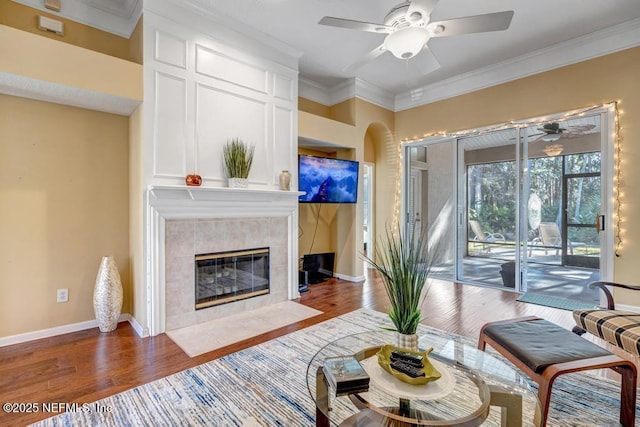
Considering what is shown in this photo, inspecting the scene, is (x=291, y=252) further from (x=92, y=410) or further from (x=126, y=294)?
(x=92, y=410)

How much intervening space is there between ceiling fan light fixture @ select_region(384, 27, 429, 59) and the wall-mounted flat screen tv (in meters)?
1.99

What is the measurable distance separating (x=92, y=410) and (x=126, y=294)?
5.09 ft

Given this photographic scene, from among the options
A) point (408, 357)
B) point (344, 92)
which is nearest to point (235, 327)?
point (408, 357)

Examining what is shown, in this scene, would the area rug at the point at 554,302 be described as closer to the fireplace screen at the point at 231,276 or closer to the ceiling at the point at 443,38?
the ceiling at the point at 443,38

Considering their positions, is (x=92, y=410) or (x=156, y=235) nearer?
(x=92, y=410)

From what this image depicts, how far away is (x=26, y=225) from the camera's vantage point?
8.71 feet

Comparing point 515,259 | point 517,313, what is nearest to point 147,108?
point 517,313

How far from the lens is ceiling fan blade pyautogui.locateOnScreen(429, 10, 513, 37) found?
212 cm

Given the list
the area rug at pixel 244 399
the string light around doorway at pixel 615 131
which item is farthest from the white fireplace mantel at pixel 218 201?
the string light around doorway at pixel 615 131

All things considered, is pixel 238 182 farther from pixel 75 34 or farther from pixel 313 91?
pixel 313 91

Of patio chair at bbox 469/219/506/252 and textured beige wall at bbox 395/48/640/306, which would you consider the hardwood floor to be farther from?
textured beige wall at bbox 395/48/640/306

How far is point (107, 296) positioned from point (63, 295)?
0.45 m

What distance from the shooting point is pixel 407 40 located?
227cm

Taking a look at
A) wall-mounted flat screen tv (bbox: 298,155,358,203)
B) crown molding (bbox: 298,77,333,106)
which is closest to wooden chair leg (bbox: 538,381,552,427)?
wall-mounted flat screen tv (bbox: 298,155,358,203)
